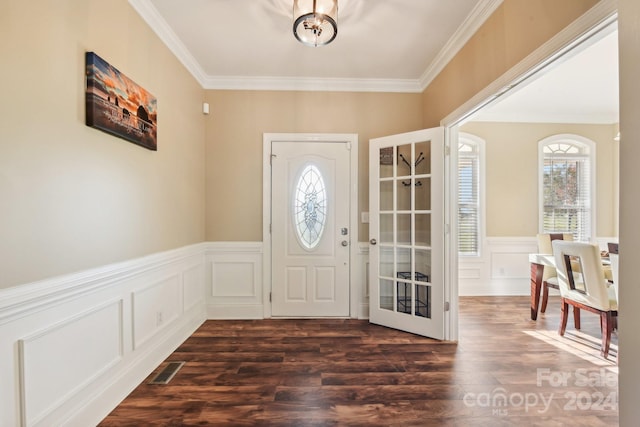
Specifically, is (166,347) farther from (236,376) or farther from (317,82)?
(317,82)

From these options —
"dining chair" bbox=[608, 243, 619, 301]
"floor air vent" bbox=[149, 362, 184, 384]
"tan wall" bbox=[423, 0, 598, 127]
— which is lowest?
"floor air vent" bbox=[149, 362, 184, 384]

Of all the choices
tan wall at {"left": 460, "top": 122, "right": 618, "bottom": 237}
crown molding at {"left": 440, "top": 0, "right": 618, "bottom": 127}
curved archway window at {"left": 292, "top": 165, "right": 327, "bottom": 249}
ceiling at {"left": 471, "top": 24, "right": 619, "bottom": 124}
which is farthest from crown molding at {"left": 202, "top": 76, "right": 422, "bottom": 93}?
tan wall at {"left": 460, "top": 122, "right": 618, "bottom": 237}

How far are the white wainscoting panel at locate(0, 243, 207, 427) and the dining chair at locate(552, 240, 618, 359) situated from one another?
3565mm

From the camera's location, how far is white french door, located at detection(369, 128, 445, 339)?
272cm

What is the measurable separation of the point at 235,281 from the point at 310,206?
123 cm

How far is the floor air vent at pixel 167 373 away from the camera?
2.03 metres

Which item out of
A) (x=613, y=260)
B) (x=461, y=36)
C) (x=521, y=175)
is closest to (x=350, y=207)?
(x=461, y=36)

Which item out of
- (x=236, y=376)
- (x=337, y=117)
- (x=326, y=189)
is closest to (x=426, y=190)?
(x=326, y=189)

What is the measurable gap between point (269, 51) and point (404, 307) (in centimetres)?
288

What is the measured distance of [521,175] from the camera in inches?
165

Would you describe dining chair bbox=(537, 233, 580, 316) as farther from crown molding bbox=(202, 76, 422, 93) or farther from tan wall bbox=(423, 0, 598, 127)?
crown molding bbox=(202, 76, 422, 93)

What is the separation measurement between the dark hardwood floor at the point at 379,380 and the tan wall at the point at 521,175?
168 centimetres

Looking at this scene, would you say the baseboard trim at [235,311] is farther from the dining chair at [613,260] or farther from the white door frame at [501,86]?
the dining chair at [613,260]

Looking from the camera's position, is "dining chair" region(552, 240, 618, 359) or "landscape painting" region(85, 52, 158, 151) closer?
"landscape painting" region(85, 52, 158, 151)
